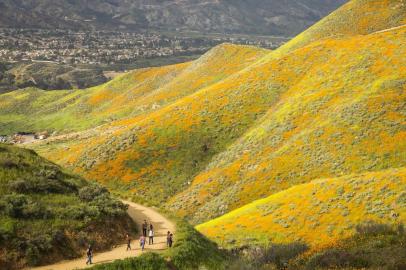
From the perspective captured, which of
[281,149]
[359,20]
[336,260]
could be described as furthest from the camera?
[359,20]

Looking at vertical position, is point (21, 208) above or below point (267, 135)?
below

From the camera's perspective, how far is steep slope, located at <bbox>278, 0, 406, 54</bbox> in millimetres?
94312

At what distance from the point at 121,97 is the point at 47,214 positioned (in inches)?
3822

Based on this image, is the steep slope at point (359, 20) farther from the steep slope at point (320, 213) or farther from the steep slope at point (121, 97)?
the steep slope at point (320, 213)

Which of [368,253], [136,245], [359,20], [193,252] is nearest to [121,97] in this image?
[359,20]

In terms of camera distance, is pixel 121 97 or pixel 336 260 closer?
pixel 336 260

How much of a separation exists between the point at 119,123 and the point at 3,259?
222 ft

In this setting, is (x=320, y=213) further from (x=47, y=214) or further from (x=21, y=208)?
(x=21, y=208)

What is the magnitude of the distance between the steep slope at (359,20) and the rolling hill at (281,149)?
1181mm

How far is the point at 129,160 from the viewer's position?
60156mm

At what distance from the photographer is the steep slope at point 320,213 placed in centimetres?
3366

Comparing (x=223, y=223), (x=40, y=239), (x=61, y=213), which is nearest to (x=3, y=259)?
(x=40, y=239)

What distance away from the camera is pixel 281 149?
52.2m

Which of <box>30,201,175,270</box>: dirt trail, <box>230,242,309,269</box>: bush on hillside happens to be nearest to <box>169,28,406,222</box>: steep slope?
<box>30,201,175,270</box>: dirt trail
